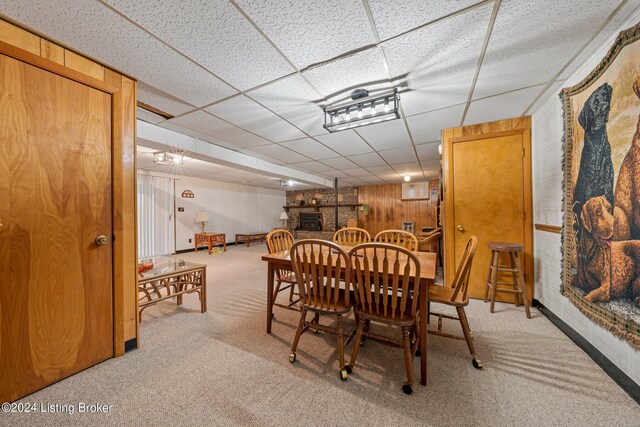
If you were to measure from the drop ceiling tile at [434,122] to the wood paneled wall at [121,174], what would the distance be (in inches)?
108

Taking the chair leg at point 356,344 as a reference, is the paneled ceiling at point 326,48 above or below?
above

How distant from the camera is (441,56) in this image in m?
1.60

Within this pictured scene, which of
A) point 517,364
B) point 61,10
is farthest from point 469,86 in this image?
point 61,10

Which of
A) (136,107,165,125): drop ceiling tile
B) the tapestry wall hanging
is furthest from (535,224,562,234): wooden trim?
(136,107,165,125): drop ceiling tile

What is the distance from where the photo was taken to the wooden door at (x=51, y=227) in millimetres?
1346

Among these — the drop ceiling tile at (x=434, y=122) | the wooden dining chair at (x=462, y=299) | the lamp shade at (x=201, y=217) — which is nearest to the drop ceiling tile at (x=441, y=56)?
the drop ceiling tile at (x=434, y=122)

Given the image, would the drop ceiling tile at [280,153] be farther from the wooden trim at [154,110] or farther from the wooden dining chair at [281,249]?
the wooden dining chair at [281,249]

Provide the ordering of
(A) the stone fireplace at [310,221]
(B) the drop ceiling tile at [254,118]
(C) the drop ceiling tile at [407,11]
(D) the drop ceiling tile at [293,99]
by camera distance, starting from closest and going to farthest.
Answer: (C) the drop ceiling tile at [407,11] → (D) the drop ceiling tile at [293,99] → (B) the drop ceiling tile at [254,118] → (A) the stone fireplace at [310,221]

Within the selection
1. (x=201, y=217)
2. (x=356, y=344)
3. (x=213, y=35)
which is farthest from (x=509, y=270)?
(x=201, y=217)

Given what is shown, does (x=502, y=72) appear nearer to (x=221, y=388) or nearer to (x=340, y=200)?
(x=221, y=388)

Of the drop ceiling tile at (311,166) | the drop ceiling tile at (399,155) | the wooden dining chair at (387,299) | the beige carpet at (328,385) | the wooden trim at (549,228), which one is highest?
the drop ceiling tile at (399,155)

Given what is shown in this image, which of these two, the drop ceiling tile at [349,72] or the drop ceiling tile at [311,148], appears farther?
the drop ceiling tile at [311,148]

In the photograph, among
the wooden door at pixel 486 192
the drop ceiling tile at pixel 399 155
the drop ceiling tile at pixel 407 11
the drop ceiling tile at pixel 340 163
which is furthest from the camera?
the drop ceiling tile at pixel 340 163

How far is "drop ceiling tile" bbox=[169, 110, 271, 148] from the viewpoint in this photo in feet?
8.55
